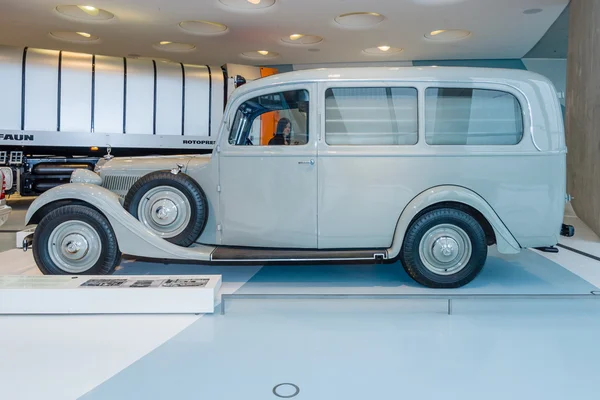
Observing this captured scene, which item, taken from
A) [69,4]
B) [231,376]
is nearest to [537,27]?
[69,4]

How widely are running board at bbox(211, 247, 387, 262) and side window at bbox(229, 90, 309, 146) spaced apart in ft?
3.16

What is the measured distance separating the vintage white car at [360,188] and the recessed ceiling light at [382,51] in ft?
29.7

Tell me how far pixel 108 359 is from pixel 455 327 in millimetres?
2209

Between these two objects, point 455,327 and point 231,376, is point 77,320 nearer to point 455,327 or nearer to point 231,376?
point 231,376

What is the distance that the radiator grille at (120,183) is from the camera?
437cm

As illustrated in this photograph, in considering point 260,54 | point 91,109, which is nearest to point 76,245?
point 91,109

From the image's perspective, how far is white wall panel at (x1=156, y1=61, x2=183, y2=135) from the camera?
9.25m

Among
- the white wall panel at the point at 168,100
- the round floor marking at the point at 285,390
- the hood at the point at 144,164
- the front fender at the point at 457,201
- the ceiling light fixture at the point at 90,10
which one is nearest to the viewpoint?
the round floor marking at the point at 285,390

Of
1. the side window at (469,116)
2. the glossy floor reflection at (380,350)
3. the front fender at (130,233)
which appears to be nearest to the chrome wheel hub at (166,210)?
the front fender at (130,233)

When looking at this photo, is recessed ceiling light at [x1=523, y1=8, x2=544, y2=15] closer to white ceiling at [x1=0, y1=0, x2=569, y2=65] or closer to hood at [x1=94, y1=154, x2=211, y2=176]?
white ceiling at [x1=0, y1=0, x2=569, y2=65]

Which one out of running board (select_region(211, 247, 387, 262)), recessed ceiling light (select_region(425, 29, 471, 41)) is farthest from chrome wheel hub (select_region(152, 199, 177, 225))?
recessed ceiling light (select_region(425, 29, 471, 41))

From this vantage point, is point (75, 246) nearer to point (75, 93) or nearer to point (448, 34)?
point (75, 93)

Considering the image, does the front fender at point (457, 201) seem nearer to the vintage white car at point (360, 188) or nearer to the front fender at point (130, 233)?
the vintage white car at point (360, 188)

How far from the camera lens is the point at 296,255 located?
379cm
